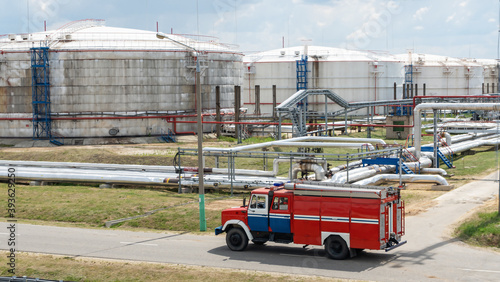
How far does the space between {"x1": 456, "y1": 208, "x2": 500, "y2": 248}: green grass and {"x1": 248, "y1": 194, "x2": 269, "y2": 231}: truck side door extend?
7.55 metres

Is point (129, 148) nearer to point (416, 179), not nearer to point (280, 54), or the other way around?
point (416, 179)

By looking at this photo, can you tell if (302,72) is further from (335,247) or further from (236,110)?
(335,247)

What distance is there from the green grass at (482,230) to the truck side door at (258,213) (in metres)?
7.55

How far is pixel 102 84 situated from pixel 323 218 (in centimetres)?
4784

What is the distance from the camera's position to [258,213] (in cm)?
2280

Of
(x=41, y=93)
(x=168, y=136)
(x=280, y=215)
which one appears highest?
(x=41, y=93)

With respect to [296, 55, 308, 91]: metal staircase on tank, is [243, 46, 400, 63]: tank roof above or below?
above

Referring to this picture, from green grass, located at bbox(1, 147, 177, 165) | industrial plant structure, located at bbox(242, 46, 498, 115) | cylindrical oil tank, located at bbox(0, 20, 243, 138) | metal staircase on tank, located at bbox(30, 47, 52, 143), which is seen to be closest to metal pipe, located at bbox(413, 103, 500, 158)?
green grass, located at bbox(1, 147, 177, 165)

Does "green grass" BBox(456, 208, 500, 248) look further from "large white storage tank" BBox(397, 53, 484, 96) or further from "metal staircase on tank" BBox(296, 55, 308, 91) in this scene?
"large white storage tank" BBox(397, 53, 484, 96)

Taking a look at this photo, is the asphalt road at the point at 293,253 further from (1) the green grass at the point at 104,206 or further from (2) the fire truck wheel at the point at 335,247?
(1) the green grass at the point at 104,206

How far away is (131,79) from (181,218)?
39164 millimetres

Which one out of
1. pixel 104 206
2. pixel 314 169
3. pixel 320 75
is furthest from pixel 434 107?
pixel 320 75

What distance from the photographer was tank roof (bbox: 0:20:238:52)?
217 feet

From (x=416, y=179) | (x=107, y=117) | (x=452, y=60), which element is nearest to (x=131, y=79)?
A: (x=107, y=117)
